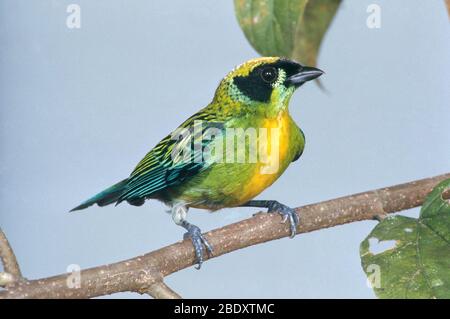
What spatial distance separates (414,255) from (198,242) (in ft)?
0.91

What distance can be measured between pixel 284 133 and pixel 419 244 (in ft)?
1.08

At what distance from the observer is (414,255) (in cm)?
92

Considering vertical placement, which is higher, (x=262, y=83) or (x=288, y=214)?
(x=262, y=83)

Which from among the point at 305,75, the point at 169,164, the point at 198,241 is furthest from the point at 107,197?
the point at 305,75

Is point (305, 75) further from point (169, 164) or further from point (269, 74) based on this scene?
point (169, 164)

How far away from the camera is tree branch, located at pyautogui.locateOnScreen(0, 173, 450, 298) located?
0.78m

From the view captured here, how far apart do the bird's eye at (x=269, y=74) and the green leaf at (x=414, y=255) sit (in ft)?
1.08

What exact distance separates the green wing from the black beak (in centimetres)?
14

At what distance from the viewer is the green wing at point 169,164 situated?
3.82 feet

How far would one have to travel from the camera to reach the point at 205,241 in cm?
95

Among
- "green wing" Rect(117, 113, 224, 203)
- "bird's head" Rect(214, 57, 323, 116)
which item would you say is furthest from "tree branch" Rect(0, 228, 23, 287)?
"bird's head" Rect(214, 57, 323, 116)
